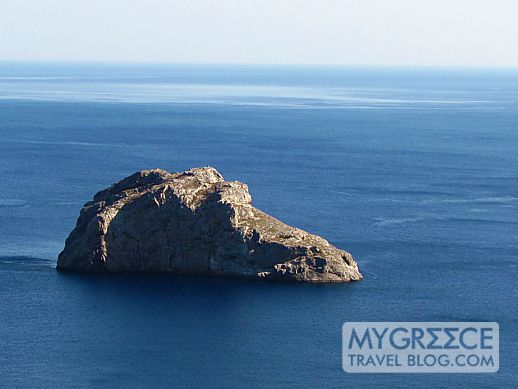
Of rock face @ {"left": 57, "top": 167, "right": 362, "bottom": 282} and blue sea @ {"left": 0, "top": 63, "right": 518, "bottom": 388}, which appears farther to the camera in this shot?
rock face @ {"left": 57, "top": 167, "right": 362, "bottom": 282}

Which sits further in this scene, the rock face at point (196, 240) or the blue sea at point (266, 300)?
the rock face at point (196, 240)

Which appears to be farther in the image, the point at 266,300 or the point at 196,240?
the point at 196,240

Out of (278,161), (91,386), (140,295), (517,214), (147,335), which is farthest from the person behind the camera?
(278,161)

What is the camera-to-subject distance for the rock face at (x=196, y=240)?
10406 centimetres

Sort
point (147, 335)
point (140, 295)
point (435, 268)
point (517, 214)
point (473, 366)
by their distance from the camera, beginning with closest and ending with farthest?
point (473, 366), point (147, 335), point (140, 295), point (435, 268), point (517, 214)

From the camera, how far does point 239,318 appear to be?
3716 inches

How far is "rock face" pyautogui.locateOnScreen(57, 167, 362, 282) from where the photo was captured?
104062mm

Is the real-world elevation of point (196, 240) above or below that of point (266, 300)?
above

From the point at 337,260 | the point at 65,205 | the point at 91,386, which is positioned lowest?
the point at 91,386

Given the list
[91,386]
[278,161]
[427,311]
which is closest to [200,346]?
[91,386]

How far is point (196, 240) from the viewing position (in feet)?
350

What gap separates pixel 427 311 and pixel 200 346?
67.7 feet

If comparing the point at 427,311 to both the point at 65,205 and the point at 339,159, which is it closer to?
the point at 65,205

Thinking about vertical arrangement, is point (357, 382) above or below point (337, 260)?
below
